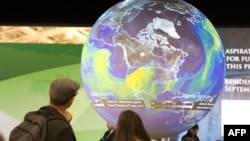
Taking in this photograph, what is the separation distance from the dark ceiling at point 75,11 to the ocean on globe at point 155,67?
2.44 m

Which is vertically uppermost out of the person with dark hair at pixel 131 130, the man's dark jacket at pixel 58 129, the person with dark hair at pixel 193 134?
the man's dark jacket at pixel 58 129

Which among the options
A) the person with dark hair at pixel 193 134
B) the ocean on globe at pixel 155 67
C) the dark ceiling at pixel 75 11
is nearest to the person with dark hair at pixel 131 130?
the ocean on globe at pixel 155 67

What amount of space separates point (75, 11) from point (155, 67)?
2871 mm

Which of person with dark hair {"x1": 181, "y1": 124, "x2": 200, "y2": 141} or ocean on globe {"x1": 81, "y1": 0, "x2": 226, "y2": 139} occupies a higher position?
ocean on globe {"x1": 81, "y1": 0, "x2": 226, "y2": 139}

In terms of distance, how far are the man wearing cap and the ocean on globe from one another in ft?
3.72

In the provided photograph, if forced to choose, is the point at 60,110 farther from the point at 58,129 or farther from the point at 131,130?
the point at 131,130

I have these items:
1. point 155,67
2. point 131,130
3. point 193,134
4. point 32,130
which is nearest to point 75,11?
point 193,134

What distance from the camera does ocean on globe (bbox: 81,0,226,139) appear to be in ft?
10.4

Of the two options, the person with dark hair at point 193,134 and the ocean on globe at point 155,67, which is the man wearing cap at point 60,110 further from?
the person with dark hair at point 193,134

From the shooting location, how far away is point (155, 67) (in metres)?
3.15

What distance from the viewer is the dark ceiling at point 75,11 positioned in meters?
5.79

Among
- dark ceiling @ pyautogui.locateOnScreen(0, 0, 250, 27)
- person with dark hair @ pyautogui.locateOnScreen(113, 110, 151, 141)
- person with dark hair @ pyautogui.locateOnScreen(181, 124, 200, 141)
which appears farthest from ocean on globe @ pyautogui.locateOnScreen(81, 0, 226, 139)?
dark ceiling @ pyautogui.locateOnScreen(0, 0, 250, 27)

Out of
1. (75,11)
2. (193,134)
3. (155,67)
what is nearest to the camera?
(155,67)

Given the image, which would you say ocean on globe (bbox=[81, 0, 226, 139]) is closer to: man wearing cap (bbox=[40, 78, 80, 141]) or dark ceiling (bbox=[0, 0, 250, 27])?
man wearing cap (bbox=[40, 78, 80, 141])
